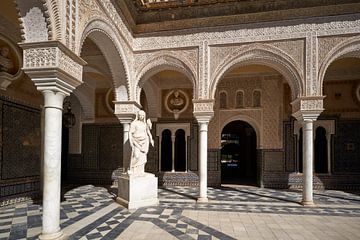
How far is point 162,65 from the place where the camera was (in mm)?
6422

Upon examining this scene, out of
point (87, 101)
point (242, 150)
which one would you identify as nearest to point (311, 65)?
point (87, 101)

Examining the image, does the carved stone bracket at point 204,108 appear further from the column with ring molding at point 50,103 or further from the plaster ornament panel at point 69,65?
the column with ring molding at point 50,103

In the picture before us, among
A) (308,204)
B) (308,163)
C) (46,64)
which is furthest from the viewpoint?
(308,163)

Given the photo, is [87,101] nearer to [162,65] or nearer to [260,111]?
[162,65]

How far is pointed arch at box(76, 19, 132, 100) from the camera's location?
460 centimetres

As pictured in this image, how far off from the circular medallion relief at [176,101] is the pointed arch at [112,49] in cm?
274

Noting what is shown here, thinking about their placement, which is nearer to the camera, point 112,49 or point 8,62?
point 8,62

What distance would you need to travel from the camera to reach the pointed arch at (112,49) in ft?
15.1

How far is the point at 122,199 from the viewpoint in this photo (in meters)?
5.61

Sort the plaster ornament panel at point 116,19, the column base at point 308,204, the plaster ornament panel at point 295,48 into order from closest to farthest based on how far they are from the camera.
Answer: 1. the plaster ornament panel at point 116,19
2. the column base at point 308,204
3. the plaster ornament panel at point 295,48

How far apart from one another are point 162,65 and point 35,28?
346 centimetres

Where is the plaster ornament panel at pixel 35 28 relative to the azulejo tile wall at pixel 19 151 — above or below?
above

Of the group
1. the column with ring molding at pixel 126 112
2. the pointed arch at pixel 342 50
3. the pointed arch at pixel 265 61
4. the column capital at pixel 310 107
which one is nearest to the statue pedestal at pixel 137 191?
the column with ring molding at pixel 126 112

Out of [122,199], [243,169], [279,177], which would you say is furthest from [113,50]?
[243,169]
